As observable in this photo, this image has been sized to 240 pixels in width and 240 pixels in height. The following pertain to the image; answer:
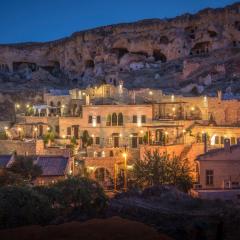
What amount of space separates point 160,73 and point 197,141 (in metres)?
18.3

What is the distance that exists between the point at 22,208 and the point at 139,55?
4195 centimetres

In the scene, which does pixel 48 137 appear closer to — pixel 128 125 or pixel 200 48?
pixel 128 125

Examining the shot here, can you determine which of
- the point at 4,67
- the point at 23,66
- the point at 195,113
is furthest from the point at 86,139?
the point at 4,67

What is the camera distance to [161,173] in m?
29.9

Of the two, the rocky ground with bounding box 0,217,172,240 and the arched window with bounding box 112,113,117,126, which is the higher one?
the arched window with bounding box 112,113,117,126

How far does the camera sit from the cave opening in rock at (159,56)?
60.3 metres

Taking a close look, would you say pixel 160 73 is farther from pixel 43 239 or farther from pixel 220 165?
pixel 43 239

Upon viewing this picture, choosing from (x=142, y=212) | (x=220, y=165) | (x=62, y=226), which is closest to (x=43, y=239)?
(x=62, y=226)

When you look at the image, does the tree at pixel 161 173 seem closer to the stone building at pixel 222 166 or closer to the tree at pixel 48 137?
the stone building at pixel 222 166

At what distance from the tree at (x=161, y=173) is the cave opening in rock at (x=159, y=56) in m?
30.8

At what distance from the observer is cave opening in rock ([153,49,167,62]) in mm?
60303

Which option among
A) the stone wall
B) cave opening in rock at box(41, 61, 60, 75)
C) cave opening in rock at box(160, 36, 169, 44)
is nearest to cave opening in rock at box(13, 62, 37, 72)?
cave opening in rock at box(41, 61, 60, 75)

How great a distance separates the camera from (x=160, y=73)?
5250 centimetres

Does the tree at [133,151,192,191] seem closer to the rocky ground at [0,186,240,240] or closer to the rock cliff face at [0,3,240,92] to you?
the rocky ground at [0,186,240,240]
